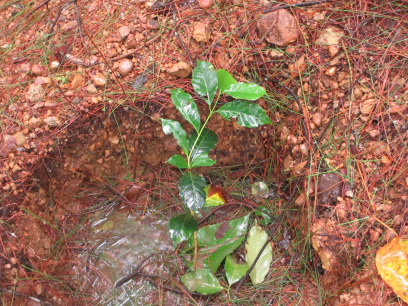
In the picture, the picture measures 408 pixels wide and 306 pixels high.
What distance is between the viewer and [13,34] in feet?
6.14

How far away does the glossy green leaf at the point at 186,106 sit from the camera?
140 cm

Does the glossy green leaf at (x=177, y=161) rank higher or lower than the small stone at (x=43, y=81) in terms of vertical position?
lower

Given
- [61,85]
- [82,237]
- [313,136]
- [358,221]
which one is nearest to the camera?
[358,221]

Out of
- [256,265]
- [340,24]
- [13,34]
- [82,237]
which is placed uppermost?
[13,34]

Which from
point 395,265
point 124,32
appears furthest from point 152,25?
point 395,265

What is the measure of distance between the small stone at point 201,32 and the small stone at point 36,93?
782 mm

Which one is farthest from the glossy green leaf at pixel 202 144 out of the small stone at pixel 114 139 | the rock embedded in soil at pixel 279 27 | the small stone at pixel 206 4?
the small stone at pixel 206 4

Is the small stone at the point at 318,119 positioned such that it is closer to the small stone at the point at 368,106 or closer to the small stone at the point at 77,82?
the small stone at the point at 368,106

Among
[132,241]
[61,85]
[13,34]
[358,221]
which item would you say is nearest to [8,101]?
[61,85]

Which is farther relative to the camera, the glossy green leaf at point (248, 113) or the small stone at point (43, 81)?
the small stone at point (43, 81)

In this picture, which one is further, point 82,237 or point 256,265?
point 82,237

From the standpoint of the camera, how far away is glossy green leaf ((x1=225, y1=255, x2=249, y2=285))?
154cm

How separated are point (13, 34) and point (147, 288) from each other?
153cm

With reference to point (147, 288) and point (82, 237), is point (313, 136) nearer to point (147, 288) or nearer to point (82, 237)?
point (147, 288)
